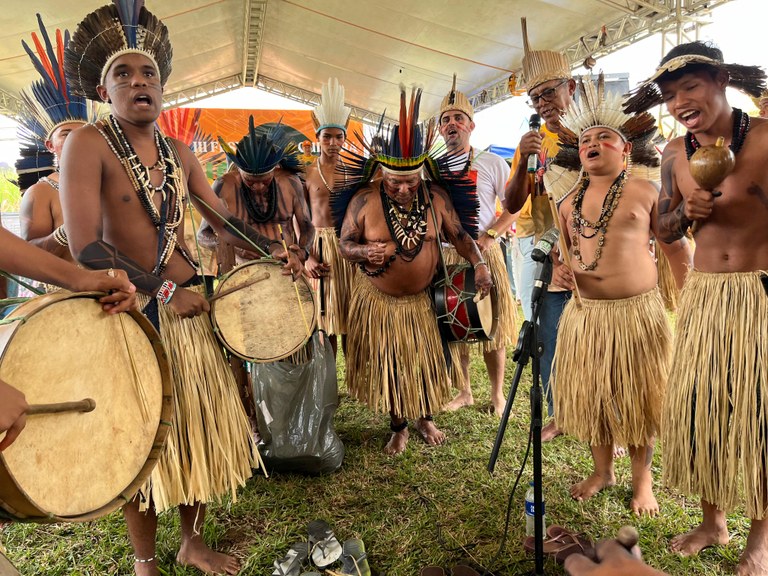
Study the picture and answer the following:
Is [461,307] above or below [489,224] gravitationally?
below

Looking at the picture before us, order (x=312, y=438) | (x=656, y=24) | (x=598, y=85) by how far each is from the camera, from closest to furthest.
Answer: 1. (x=598, y=85)
2. (x=312, y=438)
3. (x=656, y=24)

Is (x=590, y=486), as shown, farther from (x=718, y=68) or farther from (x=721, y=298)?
(x=718, y=68)

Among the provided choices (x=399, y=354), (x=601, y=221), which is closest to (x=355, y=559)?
(x=399, y=354)

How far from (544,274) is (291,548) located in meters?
1.52

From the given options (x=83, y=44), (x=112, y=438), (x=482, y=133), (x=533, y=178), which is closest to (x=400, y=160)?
(x=533, y=178)

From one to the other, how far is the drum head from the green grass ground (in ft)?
2.88

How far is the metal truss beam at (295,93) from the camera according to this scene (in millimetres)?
15625

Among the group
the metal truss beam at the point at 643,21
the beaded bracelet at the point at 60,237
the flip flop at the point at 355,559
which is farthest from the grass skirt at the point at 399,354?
the metal truss beam at the point at 643,21

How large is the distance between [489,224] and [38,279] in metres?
2.93

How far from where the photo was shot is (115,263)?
5.38ft

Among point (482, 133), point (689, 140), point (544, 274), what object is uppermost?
point (482, 133)

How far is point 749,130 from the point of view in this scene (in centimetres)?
175

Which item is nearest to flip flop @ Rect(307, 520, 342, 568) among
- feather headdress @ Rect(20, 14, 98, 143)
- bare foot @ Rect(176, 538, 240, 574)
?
bare foot @ Rect(176, 538, 240, 574)

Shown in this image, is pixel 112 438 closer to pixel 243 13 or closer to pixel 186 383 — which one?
pixel 186 383
